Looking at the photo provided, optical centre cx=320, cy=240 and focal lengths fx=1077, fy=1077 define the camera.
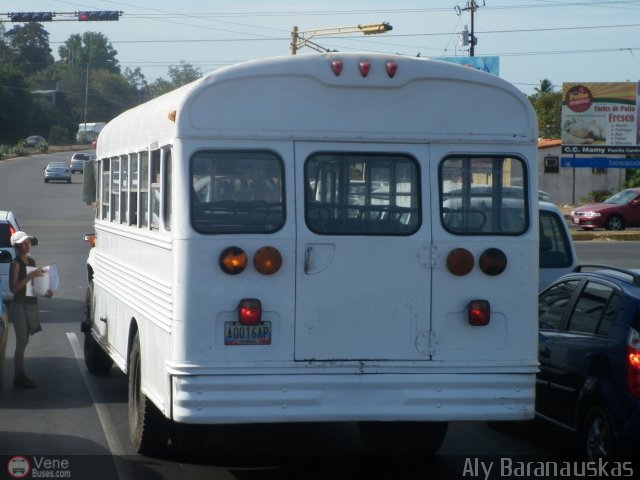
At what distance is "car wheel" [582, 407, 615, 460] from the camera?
7.35 m

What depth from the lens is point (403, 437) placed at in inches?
345

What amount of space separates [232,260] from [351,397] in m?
1.18

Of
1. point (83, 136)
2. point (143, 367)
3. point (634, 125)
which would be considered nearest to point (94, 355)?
point (143, 367)

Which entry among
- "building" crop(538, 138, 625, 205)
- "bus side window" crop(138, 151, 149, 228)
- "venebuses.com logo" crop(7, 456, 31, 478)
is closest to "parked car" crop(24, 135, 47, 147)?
"building" crop(538, 138, 625, 205)

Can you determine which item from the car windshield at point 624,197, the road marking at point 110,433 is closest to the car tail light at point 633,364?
the road marking at point 110,433

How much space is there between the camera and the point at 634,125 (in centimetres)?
5269

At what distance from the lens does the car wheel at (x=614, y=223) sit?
39.0m

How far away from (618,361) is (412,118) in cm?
219

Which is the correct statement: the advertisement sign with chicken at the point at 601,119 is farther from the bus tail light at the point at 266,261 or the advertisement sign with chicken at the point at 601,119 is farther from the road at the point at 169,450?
the bus tail light at the point at 266,261

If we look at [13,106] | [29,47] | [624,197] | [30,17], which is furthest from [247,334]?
[29,47]

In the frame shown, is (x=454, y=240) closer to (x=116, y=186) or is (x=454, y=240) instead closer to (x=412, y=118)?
(x=412, y=118)

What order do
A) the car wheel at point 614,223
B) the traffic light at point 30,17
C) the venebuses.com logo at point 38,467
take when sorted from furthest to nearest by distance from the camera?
the traffic light at point 30,17
the car wheel at point 614,223
the venebuses.com logo at point 38,467

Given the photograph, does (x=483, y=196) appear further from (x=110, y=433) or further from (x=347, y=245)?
(x=110, y=433)

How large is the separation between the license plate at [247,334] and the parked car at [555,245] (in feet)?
19.7
